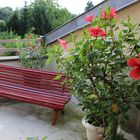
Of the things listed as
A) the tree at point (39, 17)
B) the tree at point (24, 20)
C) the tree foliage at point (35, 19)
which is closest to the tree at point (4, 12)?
the tree foliage at point (35, 19)

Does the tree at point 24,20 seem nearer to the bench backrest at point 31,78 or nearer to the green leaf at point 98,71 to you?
the bench backrest at point 31,78

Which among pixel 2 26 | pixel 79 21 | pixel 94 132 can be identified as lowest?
pixel 94 132

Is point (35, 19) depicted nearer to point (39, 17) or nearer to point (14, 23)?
point (39, 17)

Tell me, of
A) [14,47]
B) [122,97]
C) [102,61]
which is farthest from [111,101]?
[14,47]

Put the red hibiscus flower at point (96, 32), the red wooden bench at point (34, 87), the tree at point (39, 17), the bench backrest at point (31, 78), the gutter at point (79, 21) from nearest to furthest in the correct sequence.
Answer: the red hibiscus flower at point (96, 32), the gutter at point (79, 21), the red wooden bench at point (34, 87), the bench backrest at point (31, 78), the tree at point (39, 17)

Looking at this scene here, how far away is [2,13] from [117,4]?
625 cm

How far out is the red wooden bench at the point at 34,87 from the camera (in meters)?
3.57

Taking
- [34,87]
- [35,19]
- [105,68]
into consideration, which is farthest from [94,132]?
[35,19]

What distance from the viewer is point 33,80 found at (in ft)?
13.7

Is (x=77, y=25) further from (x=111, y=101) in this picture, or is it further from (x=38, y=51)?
(x=111, y=101)

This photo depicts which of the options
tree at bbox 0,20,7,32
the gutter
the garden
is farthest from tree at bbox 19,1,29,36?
the garden

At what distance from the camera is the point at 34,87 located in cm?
413

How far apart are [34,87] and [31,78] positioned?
0.55 ft

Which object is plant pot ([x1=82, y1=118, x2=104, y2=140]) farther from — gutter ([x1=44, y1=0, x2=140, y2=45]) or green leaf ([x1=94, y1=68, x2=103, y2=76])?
gutter ([x1=44, y1=0, x2=140, y2=45])
